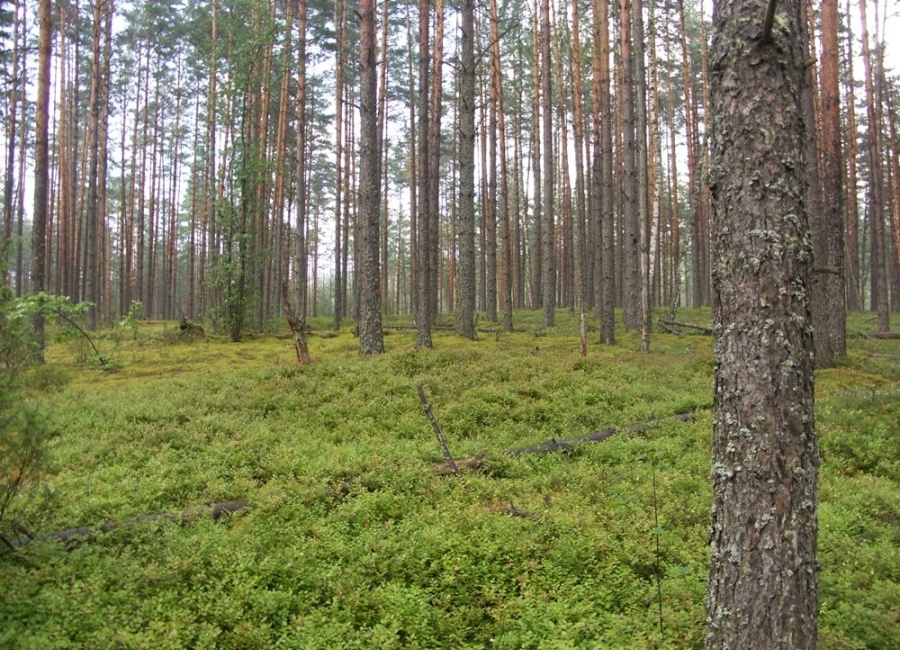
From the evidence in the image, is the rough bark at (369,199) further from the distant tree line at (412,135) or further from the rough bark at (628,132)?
the rough bark at (628,132)

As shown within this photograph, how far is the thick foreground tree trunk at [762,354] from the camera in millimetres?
2982

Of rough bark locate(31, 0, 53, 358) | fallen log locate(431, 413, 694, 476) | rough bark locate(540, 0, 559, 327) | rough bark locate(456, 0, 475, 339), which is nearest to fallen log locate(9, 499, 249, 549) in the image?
fallen log locate(431, 413, 694, 476)

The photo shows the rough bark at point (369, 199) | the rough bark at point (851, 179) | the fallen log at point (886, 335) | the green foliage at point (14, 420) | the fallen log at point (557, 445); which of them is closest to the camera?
the green foliage at point (14, 420)

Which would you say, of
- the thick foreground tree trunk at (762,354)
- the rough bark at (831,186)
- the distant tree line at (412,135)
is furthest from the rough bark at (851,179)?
the thick foreground tree trunk at (762,354)

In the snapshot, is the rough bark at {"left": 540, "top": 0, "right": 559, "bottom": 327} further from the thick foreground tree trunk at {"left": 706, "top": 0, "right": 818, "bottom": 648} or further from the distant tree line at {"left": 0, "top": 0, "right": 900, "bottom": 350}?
the thick foreground tree trunk at {"left": 706, "top": 0, "right": 818, "bottom": 648}

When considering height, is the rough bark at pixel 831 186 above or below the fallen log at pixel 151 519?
above

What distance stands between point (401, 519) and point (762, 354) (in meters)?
3.92

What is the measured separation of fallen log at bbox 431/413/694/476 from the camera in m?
6.98

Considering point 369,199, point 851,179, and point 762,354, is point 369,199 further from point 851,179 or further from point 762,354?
point 851,179

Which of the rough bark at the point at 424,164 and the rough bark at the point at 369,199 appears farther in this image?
the rough bark at the point at 424,164

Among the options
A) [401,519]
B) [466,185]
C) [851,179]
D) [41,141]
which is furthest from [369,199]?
[851,179]

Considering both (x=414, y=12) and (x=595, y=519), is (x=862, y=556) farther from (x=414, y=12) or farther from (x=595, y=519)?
(x=414, y=12)

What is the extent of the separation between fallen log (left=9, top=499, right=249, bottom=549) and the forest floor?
86 millimetres

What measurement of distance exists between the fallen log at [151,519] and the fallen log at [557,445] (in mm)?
2289
